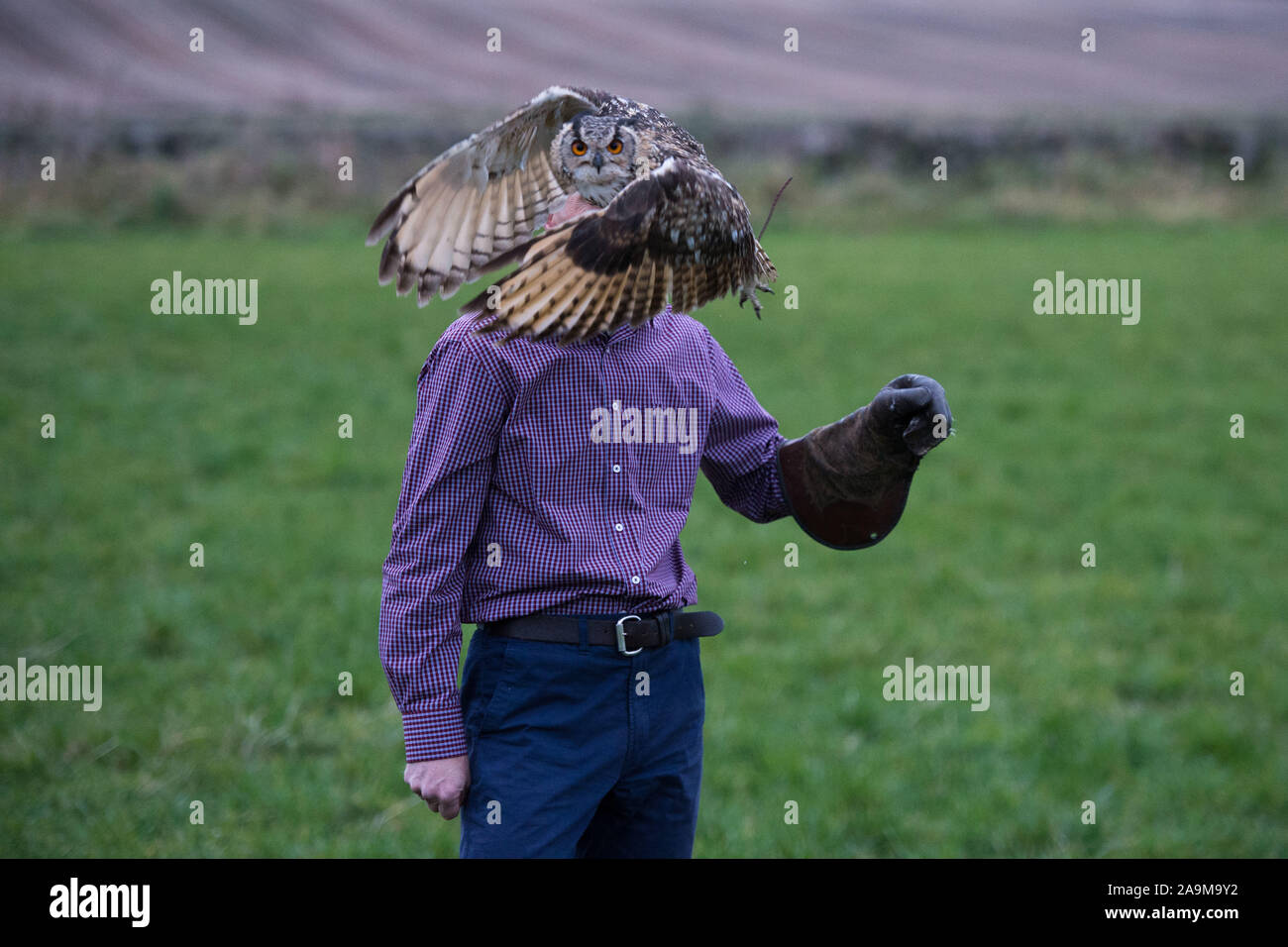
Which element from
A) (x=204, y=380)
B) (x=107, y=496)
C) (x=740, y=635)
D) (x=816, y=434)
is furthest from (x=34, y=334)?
(x=816, y=434)

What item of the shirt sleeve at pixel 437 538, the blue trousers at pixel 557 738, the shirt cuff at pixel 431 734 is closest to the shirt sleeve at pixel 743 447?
the blue trousers at pixel 557 738

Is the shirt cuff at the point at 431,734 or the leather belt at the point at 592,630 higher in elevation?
the leather belt at the point at 592,630

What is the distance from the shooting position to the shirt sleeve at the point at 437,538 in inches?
88.9

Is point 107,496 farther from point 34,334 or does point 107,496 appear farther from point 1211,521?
point 1211,521

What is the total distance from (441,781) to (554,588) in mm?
419

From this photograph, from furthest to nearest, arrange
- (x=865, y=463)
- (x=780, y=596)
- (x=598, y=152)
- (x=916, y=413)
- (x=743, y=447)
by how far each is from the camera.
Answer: (x=780, y=596) < (x=743, y=447) < (x=865, y=463) < (x=916, y=413) < (x=598, y=152)

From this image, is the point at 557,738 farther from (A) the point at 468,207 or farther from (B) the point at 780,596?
(B) the point at 780,596

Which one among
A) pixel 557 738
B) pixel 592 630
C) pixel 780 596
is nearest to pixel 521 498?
pixel 592 630

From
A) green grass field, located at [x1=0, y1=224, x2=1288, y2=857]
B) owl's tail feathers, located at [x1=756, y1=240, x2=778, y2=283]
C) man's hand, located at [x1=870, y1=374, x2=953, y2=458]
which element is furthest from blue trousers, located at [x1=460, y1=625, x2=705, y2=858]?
green grass field, located at [x1=0, y1=224, x2=1288, y2=857]

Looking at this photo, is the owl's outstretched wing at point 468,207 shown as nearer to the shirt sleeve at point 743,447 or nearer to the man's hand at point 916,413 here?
the shirt sleeve at point 743,447

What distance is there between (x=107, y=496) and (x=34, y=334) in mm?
5261

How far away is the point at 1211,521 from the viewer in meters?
7.59

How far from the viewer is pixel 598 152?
80.4 inches
